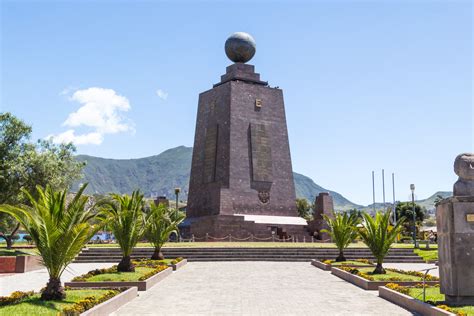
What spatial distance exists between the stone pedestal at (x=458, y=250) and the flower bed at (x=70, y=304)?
712cm

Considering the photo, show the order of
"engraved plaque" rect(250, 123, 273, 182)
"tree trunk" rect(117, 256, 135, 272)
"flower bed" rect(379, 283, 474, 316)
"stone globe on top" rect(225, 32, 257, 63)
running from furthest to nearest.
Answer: "stone globe on top" rect(225, 32, 257, 63)
"engraved plaque" rect(250, 123, 273, 182)
"tree trunk" rect(117, 256, 135, 272)
"flower bed" rect(379, 283, 474, 316)

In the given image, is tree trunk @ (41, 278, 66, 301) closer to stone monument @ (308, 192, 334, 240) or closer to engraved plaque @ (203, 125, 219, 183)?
engraved plaque @ (203, 125, 219, 183)

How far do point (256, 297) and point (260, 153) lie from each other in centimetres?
2904

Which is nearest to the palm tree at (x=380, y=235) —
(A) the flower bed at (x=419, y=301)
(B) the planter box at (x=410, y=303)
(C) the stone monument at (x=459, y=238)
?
(A) the flower bed at (x=419, y=301)

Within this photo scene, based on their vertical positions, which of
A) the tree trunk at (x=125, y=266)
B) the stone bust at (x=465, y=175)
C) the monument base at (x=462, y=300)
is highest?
the stone bust at (x=465, y=175)

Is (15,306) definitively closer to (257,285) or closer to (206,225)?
(257,285)

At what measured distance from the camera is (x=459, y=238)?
11.5m

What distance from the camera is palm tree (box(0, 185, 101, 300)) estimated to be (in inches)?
462

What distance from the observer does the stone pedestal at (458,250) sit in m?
11.3

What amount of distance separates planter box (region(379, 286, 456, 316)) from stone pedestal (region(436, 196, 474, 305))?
60 centimetres

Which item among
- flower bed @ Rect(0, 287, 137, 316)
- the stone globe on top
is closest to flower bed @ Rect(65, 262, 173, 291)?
flower bed @ Rect(0, 287, 137, 316)

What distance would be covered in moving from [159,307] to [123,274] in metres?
5.61

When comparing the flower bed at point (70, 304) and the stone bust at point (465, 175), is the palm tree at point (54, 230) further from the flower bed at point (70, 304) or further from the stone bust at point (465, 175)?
the stone bust at point (465, 175)

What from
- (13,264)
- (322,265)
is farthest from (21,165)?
(322,265)
